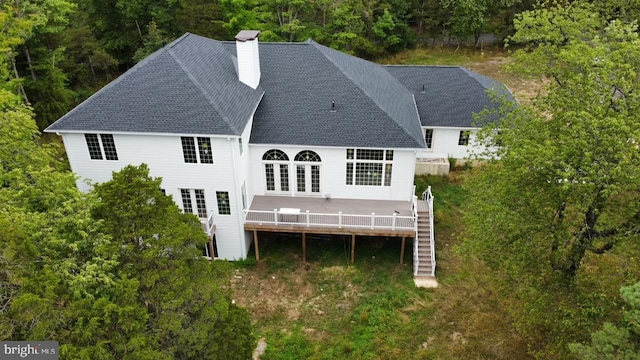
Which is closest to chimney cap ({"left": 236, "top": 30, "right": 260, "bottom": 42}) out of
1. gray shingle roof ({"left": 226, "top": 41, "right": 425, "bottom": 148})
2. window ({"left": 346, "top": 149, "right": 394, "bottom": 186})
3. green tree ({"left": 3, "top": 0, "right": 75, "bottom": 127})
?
gray shingle roof ({"left": 226, "top": 41, "right": 425, "bottom": 148})

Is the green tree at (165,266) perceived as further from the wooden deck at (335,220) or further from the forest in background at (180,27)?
the forest in background at (180,27)

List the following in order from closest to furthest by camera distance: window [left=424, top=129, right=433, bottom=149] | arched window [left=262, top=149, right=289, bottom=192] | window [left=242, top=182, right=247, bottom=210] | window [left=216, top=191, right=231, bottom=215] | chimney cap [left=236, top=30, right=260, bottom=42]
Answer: window [left=216, top=191, right=231, bottom=215]
chimney cap [left=236, top=30, right=260, bottom=42]
window [left=242, top=182, right=247, bottom=210]
arched window [left=262, top=149, right=289, bottom=192]
window [left=424, top=129, right=433, bottom=149]

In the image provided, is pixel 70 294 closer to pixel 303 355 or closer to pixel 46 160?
pixel 46 160

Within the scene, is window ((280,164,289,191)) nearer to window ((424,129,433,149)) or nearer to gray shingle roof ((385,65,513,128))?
gray shingle roof ((385,65,513,128))

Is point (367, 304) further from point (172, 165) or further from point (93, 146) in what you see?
point (93, 146)

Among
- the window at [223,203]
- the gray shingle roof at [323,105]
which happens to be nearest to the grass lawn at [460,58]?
the gray shingle roof at [323,105]

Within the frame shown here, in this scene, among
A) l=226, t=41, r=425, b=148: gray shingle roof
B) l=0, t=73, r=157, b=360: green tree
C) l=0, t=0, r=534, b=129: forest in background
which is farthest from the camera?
l=0, t=0, r=534, b=129: forest in background
